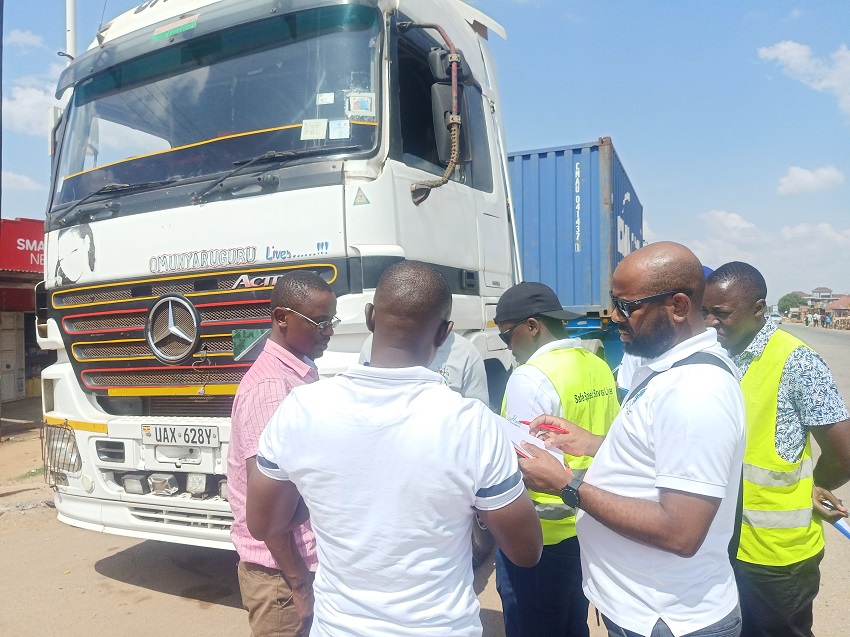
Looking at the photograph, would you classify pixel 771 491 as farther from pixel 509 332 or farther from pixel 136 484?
pixel 136 484

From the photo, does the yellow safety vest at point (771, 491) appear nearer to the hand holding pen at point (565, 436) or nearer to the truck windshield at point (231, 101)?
the hand holding pen at point (565, 436)

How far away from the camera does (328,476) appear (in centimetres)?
136

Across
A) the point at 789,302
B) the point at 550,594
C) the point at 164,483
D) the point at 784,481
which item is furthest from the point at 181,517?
the point at 789,302

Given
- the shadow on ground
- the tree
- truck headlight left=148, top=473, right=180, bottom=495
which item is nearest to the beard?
truck headlight left=148, top=473, right=180, bottom=495

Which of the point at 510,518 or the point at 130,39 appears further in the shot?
the point at 130,39

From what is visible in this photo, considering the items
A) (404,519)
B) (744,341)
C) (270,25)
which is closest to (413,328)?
(404,519)

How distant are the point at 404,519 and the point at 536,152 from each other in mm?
5167

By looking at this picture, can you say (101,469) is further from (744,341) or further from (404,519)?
(744,341)

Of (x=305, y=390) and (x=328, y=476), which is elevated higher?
(x=305, y=390)

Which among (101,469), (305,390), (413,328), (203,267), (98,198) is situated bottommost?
(101,469)

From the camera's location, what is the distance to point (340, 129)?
3.04 metres

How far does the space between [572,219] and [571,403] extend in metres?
3.96

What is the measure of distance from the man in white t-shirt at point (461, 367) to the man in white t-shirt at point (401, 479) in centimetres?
158

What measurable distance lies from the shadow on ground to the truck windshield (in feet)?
7.71
